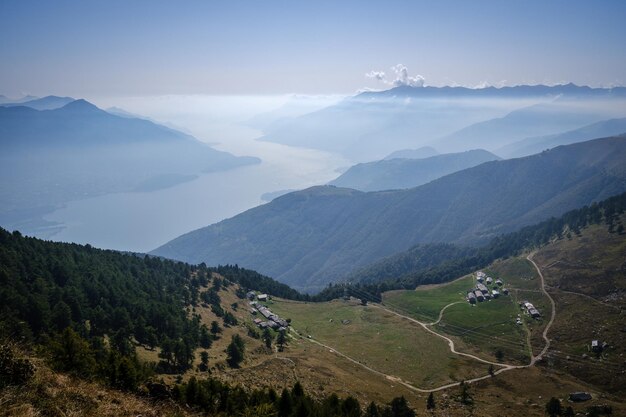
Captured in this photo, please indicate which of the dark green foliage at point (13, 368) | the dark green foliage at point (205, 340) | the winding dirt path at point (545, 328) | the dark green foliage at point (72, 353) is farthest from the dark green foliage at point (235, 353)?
the winding dirt path at point (545, 328)

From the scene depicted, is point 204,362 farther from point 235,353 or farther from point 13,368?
point 13,368

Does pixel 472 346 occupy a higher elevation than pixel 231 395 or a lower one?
lower

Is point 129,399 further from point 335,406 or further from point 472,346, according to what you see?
point 472,346

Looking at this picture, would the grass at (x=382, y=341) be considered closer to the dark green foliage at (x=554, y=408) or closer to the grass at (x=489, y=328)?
the grass at (x=489, y=328)

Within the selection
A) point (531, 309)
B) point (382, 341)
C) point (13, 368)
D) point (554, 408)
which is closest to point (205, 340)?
point (382, 341)

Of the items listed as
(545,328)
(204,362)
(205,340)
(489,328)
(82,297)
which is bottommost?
(489,328)

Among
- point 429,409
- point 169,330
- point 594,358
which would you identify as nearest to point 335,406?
point 429,409

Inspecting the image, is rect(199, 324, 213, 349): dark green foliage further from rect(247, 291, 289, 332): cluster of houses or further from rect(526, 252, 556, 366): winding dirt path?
rect(526, 252, 556, 366): winding dirt path
